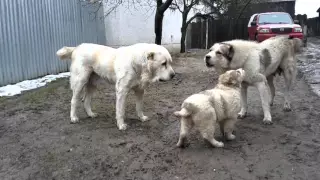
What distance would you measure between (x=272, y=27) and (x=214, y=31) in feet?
30.5

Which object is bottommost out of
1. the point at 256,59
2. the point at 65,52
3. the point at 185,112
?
the point at 185,112

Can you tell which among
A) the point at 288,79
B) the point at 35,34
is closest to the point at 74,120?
the point at 288,79

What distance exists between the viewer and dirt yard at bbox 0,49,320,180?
4281 millimetres

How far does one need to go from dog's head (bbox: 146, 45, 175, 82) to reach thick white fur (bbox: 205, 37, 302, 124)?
0.75m

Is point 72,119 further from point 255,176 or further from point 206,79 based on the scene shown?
point 206,79

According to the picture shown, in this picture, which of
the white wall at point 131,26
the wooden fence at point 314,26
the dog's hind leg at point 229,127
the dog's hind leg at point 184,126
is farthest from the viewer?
the wooden fence at point 314,26

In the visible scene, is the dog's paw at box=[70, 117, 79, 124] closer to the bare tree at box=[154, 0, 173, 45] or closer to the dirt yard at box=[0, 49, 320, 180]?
the dirt yard at box=[0, 49, 320, 180]

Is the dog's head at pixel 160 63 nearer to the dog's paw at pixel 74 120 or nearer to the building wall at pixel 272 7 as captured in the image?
the dog's paw at pixel 74 120

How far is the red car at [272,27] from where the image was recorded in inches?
640

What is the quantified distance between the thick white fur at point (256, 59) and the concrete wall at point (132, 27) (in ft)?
42.9

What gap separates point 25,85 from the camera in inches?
389

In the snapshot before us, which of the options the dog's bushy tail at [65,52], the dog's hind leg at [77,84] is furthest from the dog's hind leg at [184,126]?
the dog's bushy tail at [65,52]

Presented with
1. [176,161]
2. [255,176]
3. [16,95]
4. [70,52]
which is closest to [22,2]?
[16,95]

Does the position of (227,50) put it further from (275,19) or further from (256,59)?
(275,19)
